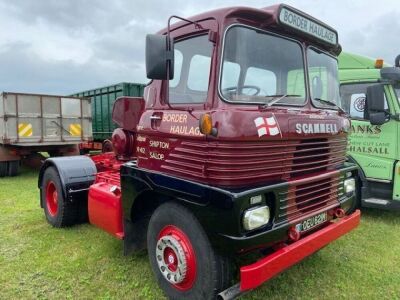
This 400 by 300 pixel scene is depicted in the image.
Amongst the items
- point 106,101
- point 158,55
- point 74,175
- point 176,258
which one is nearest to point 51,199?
point 74,175

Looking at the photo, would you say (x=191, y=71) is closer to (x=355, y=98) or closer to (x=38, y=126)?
(x=355, y=98)

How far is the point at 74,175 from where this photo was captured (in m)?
4.76

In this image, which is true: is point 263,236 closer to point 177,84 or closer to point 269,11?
point 177,84

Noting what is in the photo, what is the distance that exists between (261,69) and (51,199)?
3.66 metres

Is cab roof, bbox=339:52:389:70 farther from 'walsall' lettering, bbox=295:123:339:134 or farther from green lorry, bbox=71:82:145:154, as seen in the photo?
green lorry, bbox=71:82:145:154

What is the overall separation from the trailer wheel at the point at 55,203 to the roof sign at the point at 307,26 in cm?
337

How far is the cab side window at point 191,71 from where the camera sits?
117 inches

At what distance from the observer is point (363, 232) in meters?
5.05

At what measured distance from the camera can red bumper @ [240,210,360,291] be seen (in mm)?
2588

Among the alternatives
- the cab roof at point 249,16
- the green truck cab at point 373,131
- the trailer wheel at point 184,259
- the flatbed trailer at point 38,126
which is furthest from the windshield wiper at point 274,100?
the flatbed trailer at point 38,126

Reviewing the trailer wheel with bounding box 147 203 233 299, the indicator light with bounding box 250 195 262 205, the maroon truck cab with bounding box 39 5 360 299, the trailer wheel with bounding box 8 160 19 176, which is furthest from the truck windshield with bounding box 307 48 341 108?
the trailer wheel with bounding box 8 160 19 176

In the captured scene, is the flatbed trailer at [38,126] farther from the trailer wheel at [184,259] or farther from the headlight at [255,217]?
the headlight at [255,217]

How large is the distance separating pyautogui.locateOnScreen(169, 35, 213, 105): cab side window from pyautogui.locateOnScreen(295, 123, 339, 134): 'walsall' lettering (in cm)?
79

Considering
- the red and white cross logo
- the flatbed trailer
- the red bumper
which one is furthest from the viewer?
the flatbed trailer
